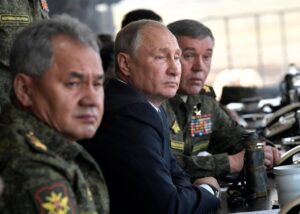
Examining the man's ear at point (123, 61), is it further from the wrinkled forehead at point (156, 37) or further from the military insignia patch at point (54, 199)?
the military insignia patch at point (54, 199)

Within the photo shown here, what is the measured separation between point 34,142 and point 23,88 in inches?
6.4

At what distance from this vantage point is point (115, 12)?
10711 millimetres

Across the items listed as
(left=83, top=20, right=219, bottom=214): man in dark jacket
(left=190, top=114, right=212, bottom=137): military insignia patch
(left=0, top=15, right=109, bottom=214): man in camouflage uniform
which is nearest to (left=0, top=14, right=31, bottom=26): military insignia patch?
(left=83, top=20, right=219, bottom=214): man in dark jacket

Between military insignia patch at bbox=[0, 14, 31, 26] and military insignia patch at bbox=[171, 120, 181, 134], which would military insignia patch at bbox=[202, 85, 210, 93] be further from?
military insignia patch at bbox=[0, 14, 31, 26]

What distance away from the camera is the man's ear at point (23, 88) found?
5.59ft

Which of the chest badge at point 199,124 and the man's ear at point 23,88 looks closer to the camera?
the man's ear at point 23,88

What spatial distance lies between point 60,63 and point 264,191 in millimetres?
1091

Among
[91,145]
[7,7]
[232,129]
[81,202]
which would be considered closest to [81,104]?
[81,202]

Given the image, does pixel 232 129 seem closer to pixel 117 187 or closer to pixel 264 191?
pixel 264 191

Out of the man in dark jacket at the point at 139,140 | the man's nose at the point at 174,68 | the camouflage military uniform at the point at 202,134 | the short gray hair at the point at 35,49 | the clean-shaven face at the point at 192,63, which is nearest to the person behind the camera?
the short gray hair at the point at 35,49

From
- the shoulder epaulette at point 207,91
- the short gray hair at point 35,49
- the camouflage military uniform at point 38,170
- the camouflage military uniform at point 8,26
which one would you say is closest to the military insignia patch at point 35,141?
the camouflage military uniform at point 38,170

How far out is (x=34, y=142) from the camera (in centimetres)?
160

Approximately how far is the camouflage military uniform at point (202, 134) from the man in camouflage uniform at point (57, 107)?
1.19m

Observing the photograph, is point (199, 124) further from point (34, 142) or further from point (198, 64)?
point (34, 142)
